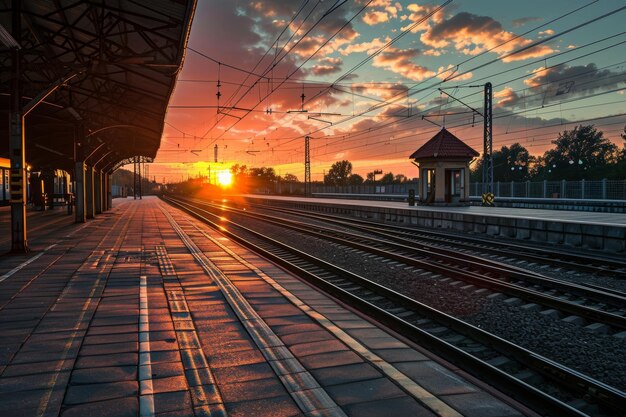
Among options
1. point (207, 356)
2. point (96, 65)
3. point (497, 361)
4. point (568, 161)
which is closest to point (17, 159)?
point (96, 65)

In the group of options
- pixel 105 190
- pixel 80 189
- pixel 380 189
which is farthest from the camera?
pixel 380 189

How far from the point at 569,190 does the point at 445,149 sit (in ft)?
44.2

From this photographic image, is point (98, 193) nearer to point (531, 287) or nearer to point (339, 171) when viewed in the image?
point (531, 287)

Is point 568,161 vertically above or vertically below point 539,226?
above

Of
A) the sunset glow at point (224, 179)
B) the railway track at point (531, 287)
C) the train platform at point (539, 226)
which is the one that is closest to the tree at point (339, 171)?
the sunset glow at point (224, 179)

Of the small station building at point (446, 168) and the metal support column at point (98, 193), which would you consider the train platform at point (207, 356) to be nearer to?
the metal support column at point (98, 193)

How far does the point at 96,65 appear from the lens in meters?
11.9

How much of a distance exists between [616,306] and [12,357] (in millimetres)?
7697

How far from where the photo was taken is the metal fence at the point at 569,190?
32.0 meters

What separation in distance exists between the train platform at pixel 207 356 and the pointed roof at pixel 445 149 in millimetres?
22141

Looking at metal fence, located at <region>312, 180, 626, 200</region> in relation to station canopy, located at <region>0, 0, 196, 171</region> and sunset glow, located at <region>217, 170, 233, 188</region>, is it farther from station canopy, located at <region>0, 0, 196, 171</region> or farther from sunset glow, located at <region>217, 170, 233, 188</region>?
sunset glow, located at <region>217, 170, 233, 188</region>

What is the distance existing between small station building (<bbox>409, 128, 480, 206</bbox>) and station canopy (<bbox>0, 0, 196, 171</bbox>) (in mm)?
16246

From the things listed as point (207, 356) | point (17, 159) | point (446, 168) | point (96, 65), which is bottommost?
point (207, 356)

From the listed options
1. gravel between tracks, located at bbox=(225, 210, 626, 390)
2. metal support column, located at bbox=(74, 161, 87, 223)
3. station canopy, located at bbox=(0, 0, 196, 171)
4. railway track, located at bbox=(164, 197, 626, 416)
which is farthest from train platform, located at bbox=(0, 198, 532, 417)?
metal support column, located at bbox=(74, 161, 87, 223)
